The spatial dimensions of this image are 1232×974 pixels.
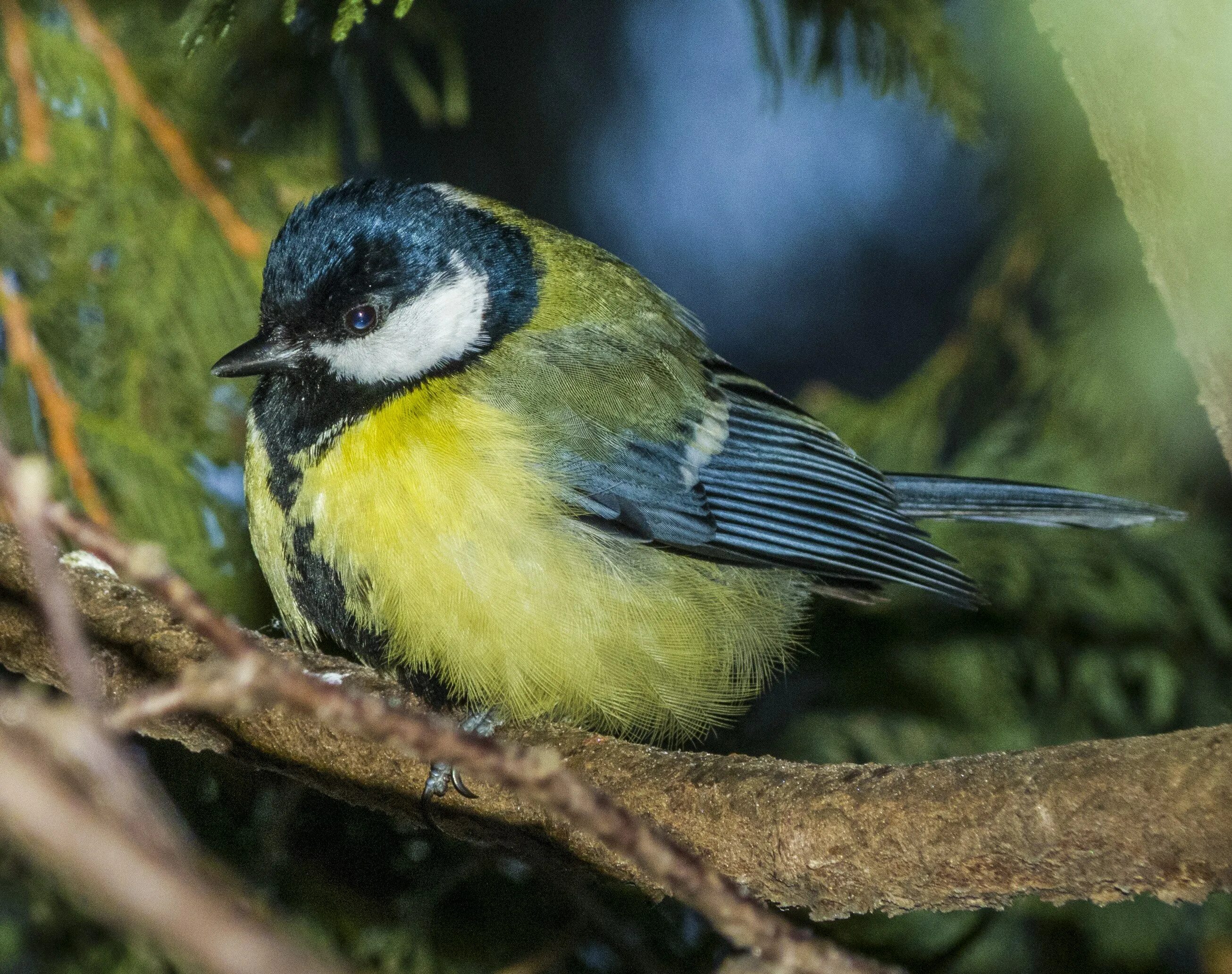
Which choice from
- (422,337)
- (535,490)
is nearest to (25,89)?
(422,337)

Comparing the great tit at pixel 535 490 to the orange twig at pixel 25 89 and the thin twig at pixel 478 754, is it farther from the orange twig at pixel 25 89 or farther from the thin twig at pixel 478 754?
the thin twig at pixel 478 754

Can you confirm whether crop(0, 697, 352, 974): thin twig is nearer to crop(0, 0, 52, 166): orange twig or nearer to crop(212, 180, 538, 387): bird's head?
crop(212, 180, 538, 387): bird's head

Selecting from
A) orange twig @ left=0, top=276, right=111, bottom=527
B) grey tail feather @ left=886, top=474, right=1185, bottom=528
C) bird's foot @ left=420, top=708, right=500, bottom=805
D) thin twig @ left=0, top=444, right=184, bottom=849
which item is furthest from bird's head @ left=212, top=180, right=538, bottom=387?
thin twig @ left=0, top=444, right=184, bottom=849

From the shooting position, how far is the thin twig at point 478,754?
0.46 metres

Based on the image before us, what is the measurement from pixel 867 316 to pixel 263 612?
2272 millimetres

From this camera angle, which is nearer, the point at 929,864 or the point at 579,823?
the point at 579,823

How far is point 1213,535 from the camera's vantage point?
2238 mm

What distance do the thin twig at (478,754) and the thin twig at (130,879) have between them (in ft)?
0.34

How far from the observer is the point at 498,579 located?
4.82 feet

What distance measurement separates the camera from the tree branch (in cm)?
101

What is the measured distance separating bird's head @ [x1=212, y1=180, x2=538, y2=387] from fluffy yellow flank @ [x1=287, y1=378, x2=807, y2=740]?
10 centimetres

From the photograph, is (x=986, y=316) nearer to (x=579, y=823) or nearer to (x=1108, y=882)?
(x=1108, y=882)

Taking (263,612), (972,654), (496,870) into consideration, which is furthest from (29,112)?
(972,654)

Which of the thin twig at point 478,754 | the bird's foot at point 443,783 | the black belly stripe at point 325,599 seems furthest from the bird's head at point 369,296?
the thin twig at point 478,754
